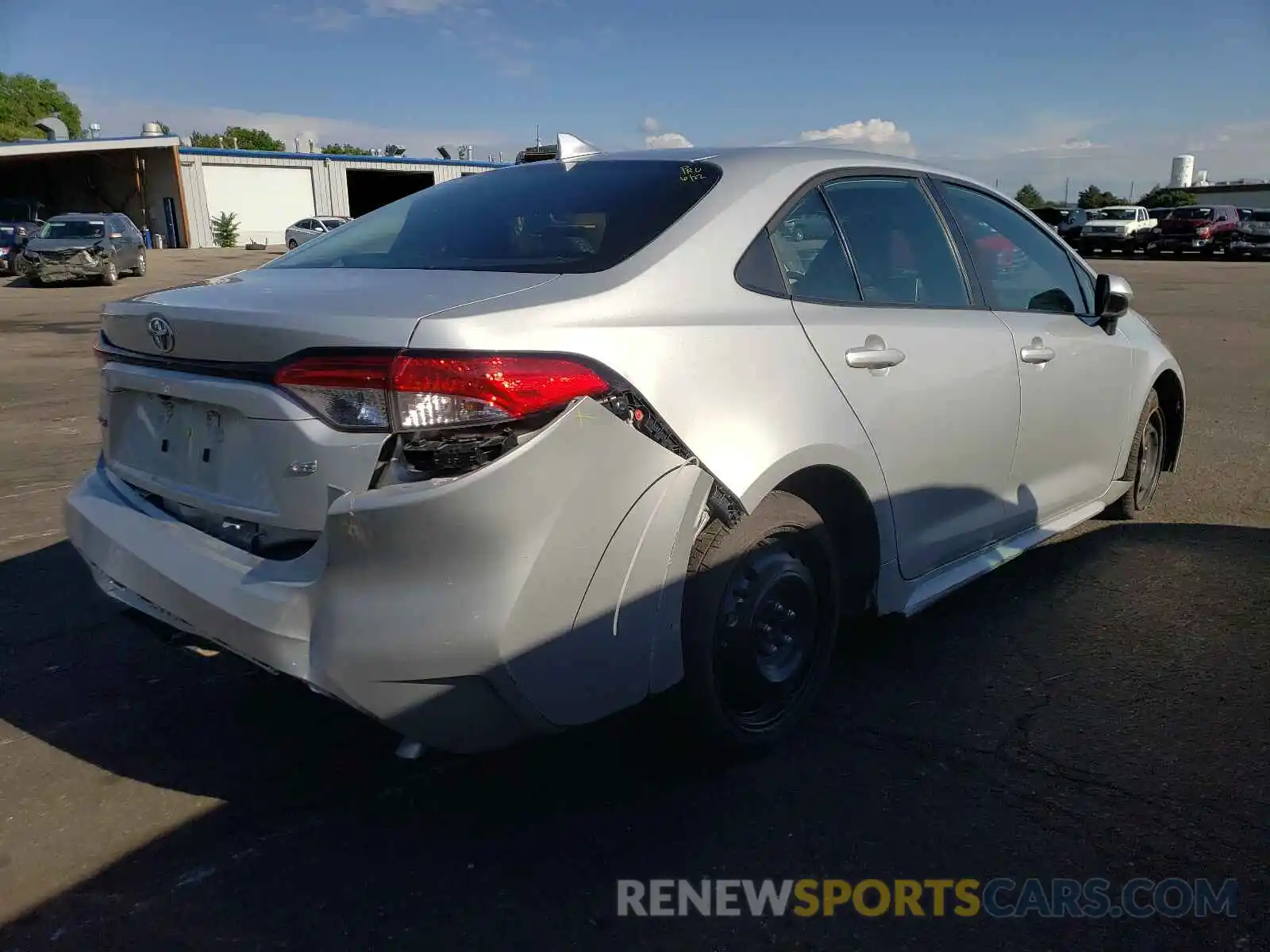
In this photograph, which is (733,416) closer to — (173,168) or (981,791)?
(981,791)

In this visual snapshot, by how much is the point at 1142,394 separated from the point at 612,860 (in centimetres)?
353

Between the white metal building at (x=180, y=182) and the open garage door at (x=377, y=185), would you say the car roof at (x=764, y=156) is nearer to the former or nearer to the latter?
the white metal building at (x=180, y=182)

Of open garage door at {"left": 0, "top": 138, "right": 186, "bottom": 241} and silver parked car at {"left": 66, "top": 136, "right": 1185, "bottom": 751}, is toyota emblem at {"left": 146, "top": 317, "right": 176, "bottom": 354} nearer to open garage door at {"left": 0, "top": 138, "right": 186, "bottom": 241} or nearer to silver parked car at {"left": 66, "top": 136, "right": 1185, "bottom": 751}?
silver parked car at {"left": 66, "top": 136, "right": 1185, "bottom": 751}

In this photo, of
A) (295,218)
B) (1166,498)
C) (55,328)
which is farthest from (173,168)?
(1166,498)

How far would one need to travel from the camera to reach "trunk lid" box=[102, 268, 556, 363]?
7.23ft

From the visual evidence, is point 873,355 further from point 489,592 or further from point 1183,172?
point 1183,172

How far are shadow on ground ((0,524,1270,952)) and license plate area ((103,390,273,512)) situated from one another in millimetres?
602

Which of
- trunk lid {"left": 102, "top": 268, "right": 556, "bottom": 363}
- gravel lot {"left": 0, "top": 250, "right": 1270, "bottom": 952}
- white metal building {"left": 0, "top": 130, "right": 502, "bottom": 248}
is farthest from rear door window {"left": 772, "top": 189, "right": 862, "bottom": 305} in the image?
white metal building {"left": 0, "top": 130, "right": 502, "bottom": 248}

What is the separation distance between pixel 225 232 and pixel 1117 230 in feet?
115

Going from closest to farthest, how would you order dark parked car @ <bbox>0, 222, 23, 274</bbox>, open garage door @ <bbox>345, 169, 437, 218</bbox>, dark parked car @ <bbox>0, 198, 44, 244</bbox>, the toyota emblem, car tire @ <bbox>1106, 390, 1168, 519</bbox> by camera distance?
the toyota emblem → car tire @ <bbox>1106, 390, 1168, 519</bbox> → dark parked car @ <bbox>0, 222, 23, 274</bbox> → dark parked car @ <bbox>0, 198, 44, 244</bbox> → open garage door @ <bbox>345, 169, 437, 218</bbox>

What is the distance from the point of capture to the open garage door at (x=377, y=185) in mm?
51000

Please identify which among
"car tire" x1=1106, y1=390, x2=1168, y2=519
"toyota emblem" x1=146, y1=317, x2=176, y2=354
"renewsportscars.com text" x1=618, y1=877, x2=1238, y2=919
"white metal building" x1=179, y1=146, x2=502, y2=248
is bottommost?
"renewsportscars.com text" x1=618, y1=877, x2=1238, y2=919

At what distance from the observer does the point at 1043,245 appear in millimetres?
4230

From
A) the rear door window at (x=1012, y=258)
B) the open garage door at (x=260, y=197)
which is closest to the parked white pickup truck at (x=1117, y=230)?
the open garage door at (x=260, y=197)
